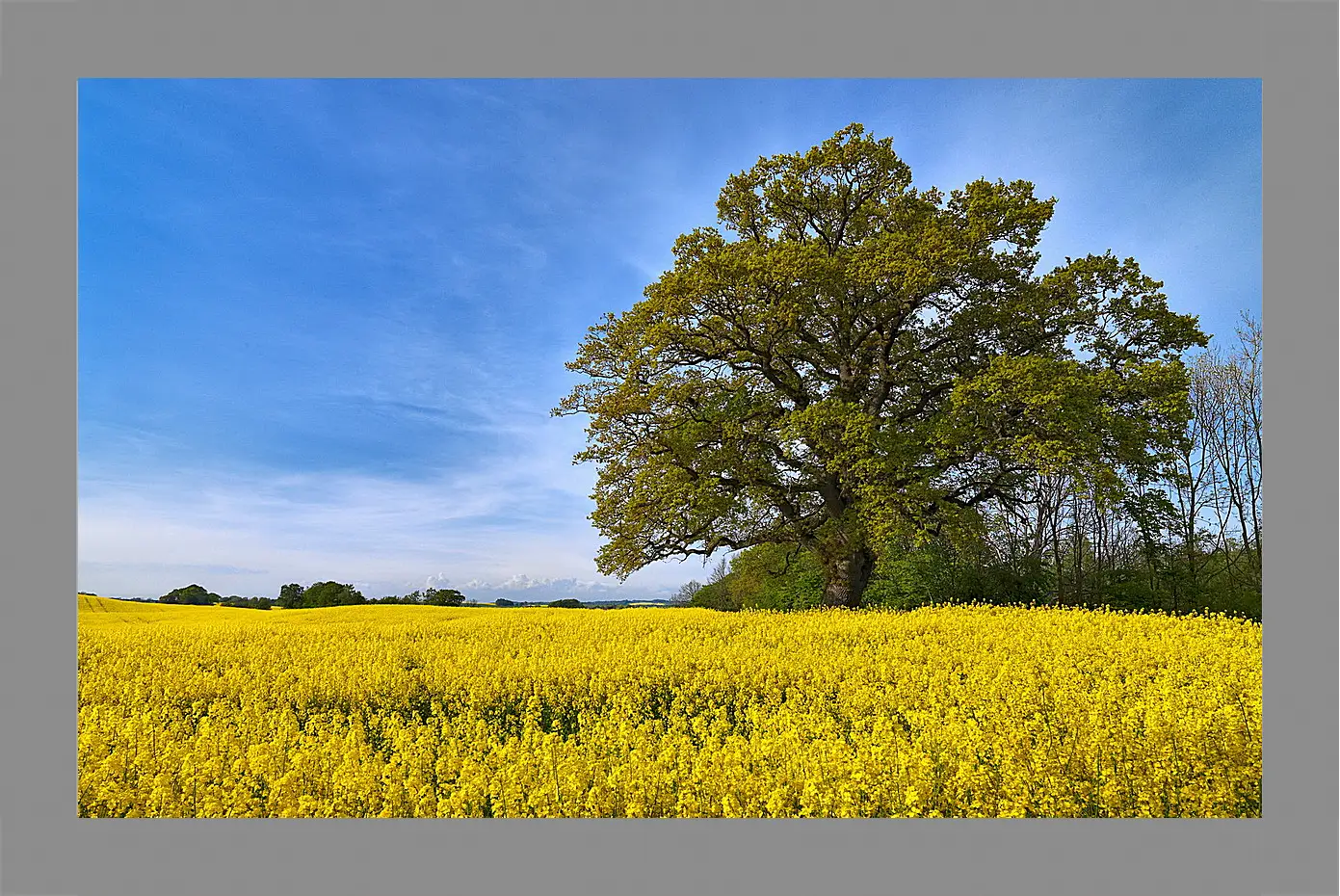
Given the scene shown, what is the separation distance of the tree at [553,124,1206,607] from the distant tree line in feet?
0.88

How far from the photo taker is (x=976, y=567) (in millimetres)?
9117

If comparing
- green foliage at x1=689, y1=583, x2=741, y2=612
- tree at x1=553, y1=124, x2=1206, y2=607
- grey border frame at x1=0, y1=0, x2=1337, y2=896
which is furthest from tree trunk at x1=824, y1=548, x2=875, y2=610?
grey border frame at x1=0, y1=0, x2=1337, y2=896

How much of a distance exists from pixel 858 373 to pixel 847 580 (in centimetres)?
254

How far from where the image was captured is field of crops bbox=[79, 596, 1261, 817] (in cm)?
300

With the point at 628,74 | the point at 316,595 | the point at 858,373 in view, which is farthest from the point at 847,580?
the point at 628,74

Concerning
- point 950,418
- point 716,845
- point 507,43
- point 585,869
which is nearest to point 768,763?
point 716,845

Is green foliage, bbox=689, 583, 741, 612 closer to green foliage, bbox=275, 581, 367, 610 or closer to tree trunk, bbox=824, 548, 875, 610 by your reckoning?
tree trunk, bbox=824, 548, 875, 610

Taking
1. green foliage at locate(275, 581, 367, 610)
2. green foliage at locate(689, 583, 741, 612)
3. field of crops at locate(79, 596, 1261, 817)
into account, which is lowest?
green foliage at locate(689, 583, 741, 612)

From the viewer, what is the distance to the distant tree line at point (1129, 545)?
20.9 ft

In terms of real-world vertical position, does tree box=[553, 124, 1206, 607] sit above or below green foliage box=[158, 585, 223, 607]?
above

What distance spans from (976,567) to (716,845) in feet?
23.4

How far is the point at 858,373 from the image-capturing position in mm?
8711

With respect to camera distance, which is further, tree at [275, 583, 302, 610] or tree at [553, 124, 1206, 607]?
tree at [553, 124, 1206, 607]

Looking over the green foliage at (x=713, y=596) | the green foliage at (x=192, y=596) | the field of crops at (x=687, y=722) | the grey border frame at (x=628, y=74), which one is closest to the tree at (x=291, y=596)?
the field of crops at (x=687, y=722)
